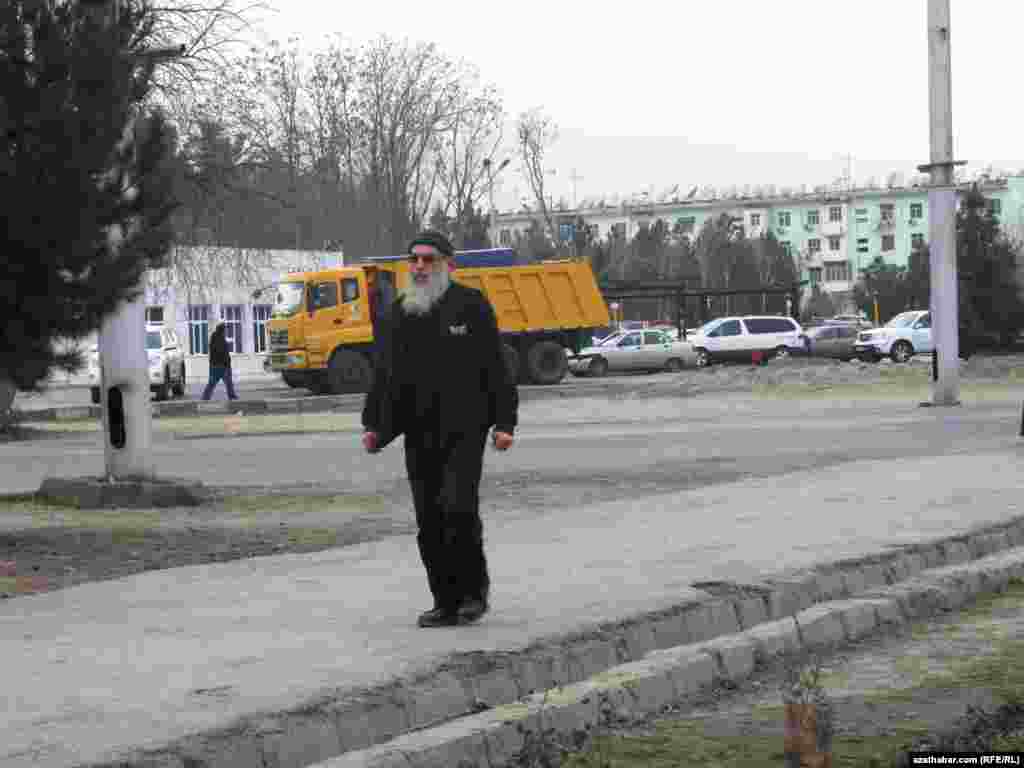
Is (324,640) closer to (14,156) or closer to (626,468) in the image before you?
(14,156)

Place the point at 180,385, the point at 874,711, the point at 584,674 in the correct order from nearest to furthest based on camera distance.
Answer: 1. the point at 874,711
2. the point at 584,674
3. the point at 180,385

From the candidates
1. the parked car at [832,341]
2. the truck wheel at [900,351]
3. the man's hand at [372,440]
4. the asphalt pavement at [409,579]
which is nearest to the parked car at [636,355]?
the truck wheel at [900,351]

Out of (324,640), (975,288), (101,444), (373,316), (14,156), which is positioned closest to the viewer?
(324,640)

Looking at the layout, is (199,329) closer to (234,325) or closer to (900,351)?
(234,325)

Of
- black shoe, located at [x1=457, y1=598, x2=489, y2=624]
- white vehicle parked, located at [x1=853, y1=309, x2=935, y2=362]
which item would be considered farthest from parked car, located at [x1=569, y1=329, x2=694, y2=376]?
black shoe, located at [x1=457, y1=598, x2=489, y2=624]

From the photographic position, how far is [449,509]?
8469mm

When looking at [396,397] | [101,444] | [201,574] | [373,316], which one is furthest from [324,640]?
[373,316]

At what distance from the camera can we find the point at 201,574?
10.9 m

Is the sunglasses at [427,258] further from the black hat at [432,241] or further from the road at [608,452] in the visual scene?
the road at [608,452]

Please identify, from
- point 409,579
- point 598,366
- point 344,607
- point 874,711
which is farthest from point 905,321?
point 874,711

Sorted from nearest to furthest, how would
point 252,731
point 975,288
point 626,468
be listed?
point 252,731
point 626,468
point 975,288

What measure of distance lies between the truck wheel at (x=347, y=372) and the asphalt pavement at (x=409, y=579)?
2099 centimetres

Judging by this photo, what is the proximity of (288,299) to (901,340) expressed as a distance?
22.6 m

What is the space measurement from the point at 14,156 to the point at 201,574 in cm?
292
